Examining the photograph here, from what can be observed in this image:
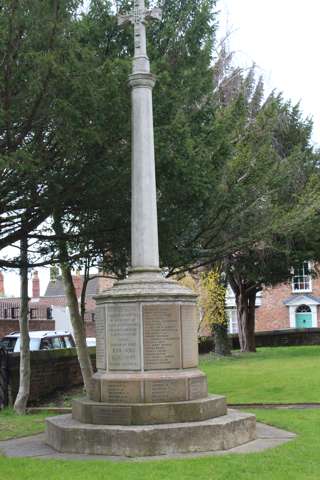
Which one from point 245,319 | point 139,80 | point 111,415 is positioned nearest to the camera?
point 111,415

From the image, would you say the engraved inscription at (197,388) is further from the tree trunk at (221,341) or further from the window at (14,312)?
the window at (14,312)

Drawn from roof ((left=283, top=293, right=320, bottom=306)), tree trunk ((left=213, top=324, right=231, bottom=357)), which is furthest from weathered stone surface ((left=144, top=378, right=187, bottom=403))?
roof ((left=283, top=293, right=320, bottom=306))

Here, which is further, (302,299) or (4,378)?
(302,299)

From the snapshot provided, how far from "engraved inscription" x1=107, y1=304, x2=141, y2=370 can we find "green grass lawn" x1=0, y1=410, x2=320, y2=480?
1.62 m

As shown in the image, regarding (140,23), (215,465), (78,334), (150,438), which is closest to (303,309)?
(78,334)

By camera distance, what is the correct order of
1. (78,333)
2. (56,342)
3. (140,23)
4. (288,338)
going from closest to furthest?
1. (140,23)
2. (78,333)
3. (56,342)
4. (288,338)

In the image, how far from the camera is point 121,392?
8.44 metres

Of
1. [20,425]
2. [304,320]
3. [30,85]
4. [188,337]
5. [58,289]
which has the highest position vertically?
[58,289]

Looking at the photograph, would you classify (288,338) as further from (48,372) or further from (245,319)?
(48,372)

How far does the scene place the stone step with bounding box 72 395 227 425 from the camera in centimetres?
810

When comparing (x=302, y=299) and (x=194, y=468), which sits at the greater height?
(x=302, y=299)

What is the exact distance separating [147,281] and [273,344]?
30829 millimetres

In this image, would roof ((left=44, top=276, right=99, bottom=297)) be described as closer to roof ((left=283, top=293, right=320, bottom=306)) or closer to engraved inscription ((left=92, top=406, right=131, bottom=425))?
roof ((left=283, top=293, right=320, bottom=306))

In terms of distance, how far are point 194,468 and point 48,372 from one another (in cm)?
1053
